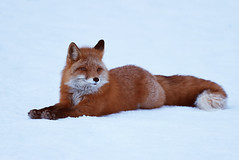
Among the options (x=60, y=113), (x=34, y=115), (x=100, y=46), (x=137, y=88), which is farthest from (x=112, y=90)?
(x=34, y=115)

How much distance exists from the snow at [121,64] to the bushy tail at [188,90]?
386 millimetres

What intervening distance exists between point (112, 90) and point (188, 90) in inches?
66.8

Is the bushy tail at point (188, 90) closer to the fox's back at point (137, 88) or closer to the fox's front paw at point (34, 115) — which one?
the fox's back at point (137, 88)

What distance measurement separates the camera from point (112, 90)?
5320 mm

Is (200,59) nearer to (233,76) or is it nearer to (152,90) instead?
(233,76)

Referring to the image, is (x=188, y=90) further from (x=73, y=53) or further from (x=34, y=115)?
(x=34, y=115)

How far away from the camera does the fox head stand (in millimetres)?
4875

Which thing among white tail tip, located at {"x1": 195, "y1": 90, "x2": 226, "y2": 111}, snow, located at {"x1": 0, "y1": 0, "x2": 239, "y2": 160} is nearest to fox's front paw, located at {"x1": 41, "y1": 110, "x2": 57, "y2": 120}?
snow, located at {"x1": 0, "y1": 0, "x2": 239, "y2": 160}

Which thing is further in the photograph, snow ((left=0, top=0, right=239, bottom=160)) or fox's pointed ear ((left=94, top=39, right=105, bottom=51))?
fox's pointed ear ((left=94, top=39, right=105, bottom=51))

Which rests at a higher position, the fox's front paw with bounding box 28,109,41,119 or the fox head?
the fox head

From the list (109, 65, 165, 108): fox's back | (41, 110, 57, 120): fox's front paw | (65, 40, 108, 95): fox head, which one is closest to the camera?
(41, 110, 57, 120): fox's front paw

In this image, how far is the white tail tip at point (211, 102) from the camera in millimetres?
5562

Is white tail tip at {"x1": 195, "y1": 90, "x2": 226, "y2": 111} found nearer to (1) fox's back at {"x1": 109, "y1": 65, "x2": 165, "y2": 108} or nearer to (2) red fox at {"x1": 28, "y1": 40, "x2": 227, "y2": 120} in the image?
(2) red fox at {"x1": 28, "y1": 40, "x2": 227, "y2": 120}

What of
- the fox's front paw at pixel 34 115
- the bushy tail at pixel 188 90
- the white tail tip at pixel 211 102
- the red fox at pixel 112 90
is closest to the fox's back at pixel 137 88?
the red fox at pixel 112 90
